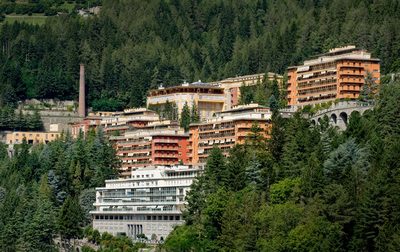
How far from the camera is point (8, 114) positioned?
577 feet

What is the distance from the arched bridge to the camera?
13100cm

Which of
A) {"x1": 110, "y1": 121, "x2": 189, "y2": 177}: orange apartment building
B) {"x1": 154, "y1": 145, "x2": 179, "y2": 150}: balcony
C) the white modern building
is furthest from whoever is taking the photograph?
{"x1": 154, "y1": 145, "x2": 179, "y2": 150}: balcony

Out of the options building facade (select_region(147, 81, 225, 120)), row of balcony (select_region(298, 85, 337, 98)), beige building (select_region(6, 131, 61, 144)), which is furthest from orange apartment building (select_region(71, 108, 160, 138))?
row of balcony (select_region(298, 85, 337, 98))

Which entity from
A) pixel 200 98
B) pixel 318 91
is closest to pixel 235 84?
pixel 200 98

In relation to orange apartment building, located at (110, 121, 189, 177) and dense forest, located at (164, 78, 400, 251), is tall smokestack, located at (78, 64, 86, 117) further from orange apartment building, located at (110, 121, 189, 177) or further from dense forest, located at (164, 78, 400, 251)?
dense forest, located at (164, 78, 400, 251)

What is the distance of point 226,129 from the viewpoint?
14275 cm

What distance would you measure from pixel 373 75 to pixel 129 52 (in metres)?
57.8

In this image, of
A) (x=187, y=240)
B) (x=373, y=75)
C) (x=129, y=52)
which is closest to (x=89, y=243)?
(x=187, y=240)

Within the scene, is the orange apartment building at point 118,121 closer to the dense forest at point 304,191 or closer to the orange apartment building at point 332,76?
the orange apartment building at point 332,76

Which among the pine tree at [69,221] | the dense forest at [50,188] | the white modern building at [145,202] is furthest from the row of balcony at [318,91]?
the pine tree at [69,221]

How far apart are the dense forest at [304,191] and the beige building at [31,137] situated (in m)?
45.1

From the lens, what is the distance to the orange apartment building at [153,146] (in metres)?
149

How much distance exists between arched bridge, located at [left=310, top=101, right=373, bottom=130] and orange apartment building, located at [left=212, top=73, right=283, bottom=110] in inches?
1066

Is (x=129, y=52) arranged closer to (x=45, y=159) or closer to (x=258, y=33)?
(x=258, y=33)
